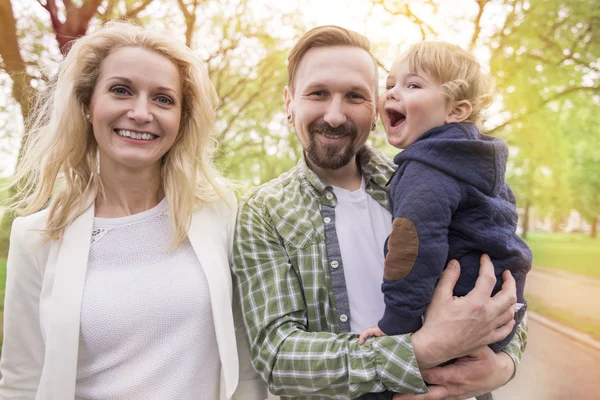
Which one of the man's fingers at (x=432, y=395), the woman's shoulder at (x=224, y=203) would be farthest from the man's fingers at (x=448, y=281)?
the woman's shoulder at (x=224, y=203)

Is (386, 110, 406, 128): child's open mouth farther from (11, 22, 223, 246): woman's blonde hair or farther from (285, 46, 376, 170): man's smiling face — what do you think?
(11, 22, 223, 246): woman's blonde hair

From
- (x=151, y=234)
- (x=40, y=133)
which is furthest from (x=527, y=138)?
(x=40, y=133)

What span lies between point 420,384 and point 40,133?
1449 mm

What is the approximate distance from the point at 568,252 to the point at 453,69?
234cm

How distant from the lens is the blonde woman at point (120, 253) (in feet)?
4.13

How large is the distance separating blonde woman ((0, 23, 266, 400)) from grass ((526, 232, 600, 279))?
2449mm

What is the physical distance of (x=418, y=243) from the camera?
1.08 m

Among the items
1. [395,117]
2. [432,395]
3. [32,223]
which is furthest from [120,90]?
[432,395]

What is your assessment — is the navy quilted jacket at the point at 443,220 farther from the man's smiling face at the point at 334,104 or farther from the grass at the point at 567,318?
the grass at the point at 567,318

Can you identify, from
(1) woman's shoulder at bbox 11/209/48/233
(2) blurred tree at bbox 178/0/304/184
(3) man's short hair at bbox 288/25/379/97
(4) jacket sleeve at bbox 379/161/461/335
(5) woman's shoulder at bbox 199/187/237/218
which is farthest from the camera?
(2) blurred tree at bbox 178/0/304/184

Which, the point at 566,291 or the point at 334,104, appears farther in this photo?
the point at 566,291

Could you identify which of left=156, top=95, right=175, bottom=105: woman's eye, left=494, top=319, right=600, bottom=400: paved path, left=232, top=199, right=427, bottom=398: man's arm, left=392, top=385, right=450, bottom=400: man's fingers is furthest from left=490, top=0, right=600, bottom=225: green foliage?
left=156, top=95, right=175, bottom=105: woman's eye

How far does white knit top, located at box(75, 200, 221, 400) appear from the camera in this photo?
126 cm

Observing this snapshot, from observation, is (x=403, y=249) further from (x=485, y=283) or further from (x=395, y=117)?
(x=395, y=117)
